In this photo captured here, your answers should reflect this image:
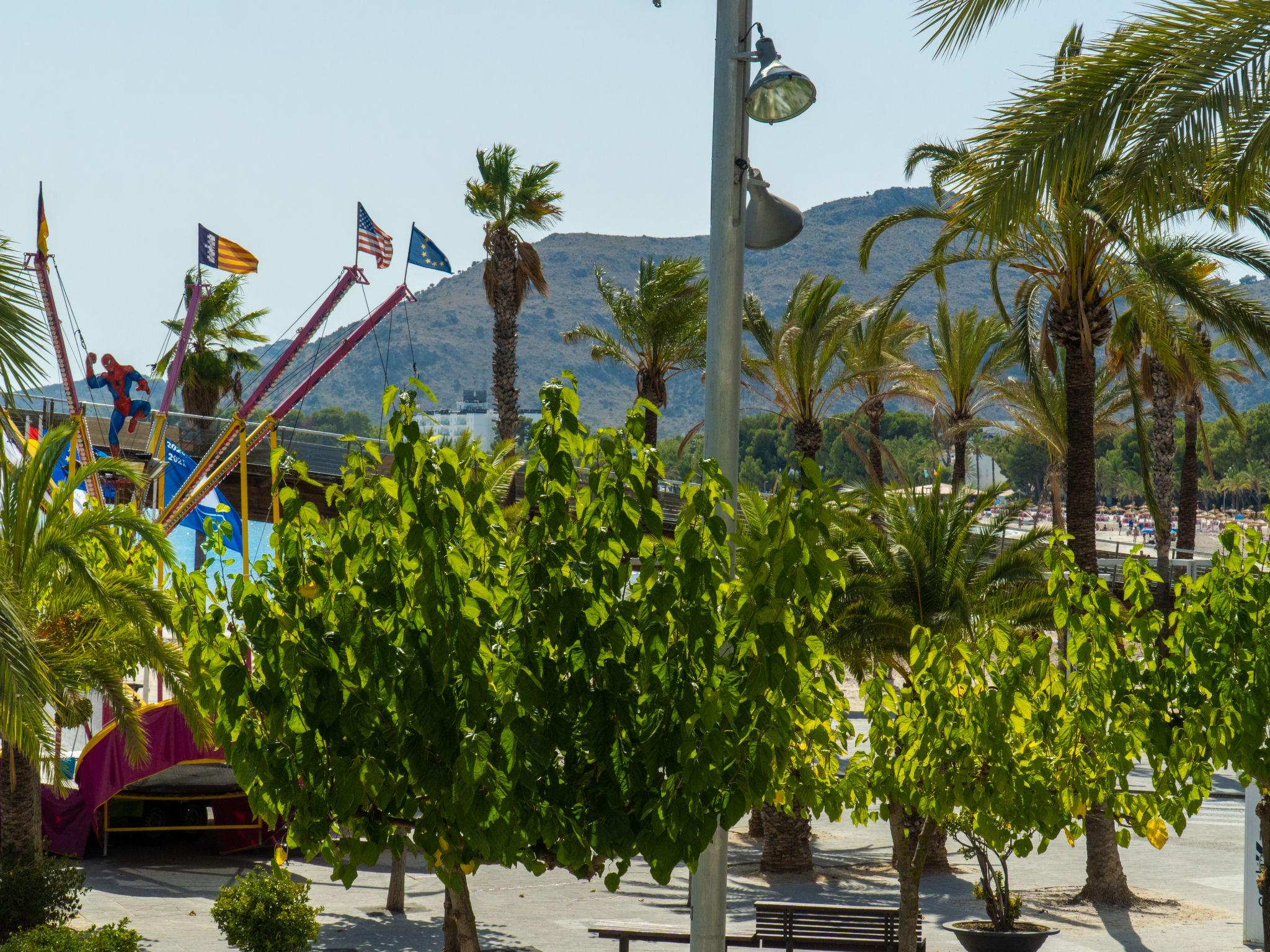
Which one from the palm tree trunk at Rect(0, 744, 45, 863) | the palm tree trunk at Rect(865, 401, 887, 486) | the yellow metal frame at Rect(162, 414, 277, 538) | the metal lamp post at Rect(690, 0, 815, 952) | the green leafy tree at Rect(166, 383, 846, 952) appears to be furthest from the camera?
the palm tree trunk at Rect(865, 401, 887, 486)

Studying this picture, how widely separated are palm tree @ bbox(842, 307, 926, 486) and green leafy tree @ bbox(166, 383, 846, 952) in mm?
24689

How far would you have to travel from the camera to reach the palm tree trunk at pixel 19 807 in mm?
13250

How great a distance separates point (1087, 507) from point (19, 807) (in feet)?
44.1

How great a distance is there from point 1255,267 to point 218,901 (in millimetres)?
14209

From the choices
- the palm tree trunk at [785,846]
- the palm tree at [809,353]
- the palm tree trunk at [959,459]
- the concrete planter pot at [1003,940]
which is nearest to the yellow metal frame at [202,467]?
the palm tree at [809,353]

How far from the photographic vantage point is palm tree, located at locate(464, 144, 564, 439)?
32.2 metres

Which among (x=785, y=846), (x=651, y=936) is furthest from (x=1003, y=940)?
(x=785, y=846)

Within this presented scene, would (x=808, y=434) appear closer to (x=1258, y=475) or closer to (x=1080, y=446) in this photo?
(x=1080, y=446)

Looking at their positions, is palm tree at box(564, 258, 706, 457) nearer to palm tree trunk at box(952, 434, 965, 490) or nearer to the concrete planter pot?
palm tree trunk at box(952, 434, 965, 490)

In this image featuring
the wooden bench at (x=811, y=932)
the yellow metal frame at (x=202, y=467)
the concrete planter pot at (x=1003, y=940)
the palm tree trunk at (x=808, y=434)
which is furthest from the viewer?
the palm tree trunk at (x=808, y=434)

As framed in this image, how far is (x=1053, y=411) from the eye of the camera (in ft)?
106

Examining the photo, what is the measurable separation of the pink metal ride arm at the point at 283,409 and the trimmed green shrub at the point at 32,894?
9328 millimetres

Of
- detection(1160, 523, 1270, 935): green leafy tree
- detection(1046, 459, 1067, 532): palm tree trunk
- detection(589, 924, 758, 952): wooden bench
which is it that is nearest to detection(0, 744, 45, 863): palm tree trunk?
detection(589, 924, 758, 952): wooden bench

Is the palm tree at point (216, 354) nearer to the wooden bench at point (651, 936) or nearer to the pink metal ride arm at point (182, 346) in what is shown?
the pink metal ride arm at point (182, 346)
